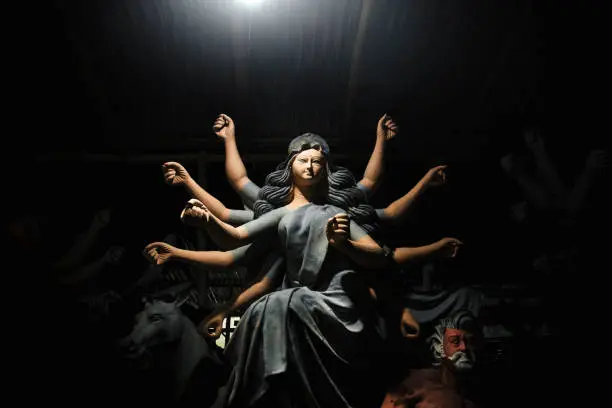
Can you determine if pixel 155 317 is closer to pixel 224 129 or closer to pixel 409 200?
pixel 224 129

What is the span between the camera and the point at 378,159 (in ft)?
12.7

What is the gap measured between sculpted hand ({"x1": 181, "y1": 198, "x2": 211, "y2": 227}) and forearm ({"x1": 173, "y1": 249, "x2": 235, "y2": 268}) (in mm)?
207

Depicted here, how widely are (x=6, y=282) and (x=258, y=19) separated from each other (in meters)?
1.70

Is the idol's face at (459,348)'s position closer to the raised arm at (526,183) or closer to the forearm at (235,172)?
the raised arm at (526,183)

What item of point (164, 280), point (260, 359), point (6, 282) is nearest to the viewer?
point (260, 359)

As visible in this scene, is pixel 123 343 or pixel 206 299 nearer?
pixel 123 343

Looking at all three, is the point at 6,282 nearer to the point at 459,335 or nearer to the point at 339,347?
the point at 339,347

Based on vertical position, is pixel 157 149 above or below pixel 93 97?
below

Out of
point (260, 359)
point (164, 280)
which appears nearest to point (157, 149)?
point (164, 280)

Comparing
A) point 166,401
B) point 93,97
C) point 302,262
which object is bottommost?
point 166,401

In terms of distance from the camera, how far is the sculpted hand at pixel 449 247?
3.52 metres

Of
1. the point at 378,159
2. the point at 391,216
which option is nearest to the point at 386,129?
the point at 378,159

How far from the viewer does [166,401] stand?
3367 millimetres

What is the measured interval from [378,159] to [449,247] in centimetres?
59
